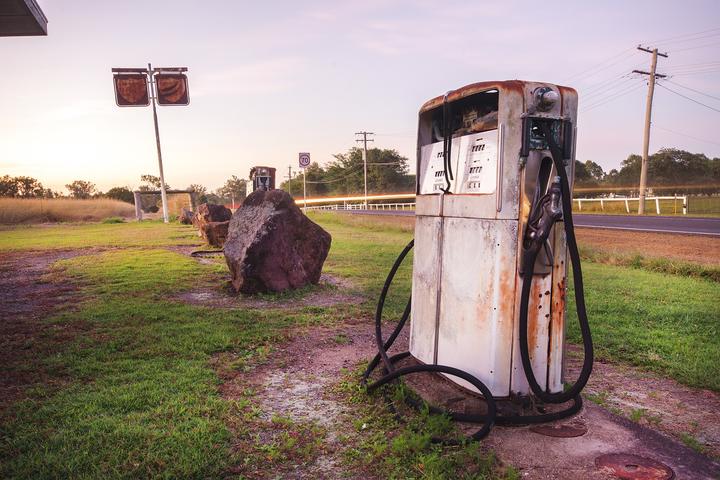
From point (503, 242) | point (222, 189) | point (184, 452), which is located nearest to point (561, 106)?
point (503, 242)

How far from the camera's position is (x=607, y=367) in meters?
3.94

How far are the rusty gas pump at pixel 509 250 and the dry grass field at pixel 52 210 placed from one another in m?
27.6

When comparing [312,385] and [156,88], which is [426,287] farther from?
[156,88]

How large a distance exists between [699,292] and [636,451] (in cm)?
525

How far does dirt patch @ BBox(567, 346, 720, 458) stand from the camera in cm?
276

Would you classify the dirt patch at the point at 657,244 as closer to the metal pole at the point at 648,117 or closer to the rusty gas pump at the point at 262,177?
the rusty gas pump at the point at 262,177

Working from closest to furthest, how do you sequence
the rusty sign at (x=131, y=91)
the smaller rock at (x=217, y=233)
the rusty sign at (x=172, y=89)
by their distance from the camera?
the smaller rock at (x=217, y=233) < the rusty sign at (x=131, y=91) < the rusty sign at (x=172, y=89)

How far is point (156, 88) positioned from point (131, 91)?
1293 mm

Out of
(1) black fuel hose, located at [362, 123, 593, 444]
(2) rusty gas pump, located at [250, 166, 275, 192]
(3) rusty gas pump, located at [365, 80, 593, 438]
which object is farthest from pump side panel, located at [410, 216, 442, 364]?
(2) rusty gas pump, located at [250, 166, 275, 192]

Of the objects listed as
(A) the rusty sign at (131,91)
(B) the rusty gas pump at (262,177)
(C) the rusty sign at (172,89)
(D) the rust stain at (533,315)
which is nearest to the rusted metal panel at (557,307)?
(D) the rust stain at (533,315)

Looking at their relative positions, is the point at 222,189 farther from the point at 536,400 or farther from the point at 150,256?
the point at 536,400

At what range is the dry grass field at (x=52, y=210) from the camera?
23.5 meters

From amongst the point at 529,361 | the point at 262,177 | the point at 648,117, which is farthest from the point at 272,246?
the point at 648,117

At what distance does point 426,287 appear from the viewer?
323 cm
